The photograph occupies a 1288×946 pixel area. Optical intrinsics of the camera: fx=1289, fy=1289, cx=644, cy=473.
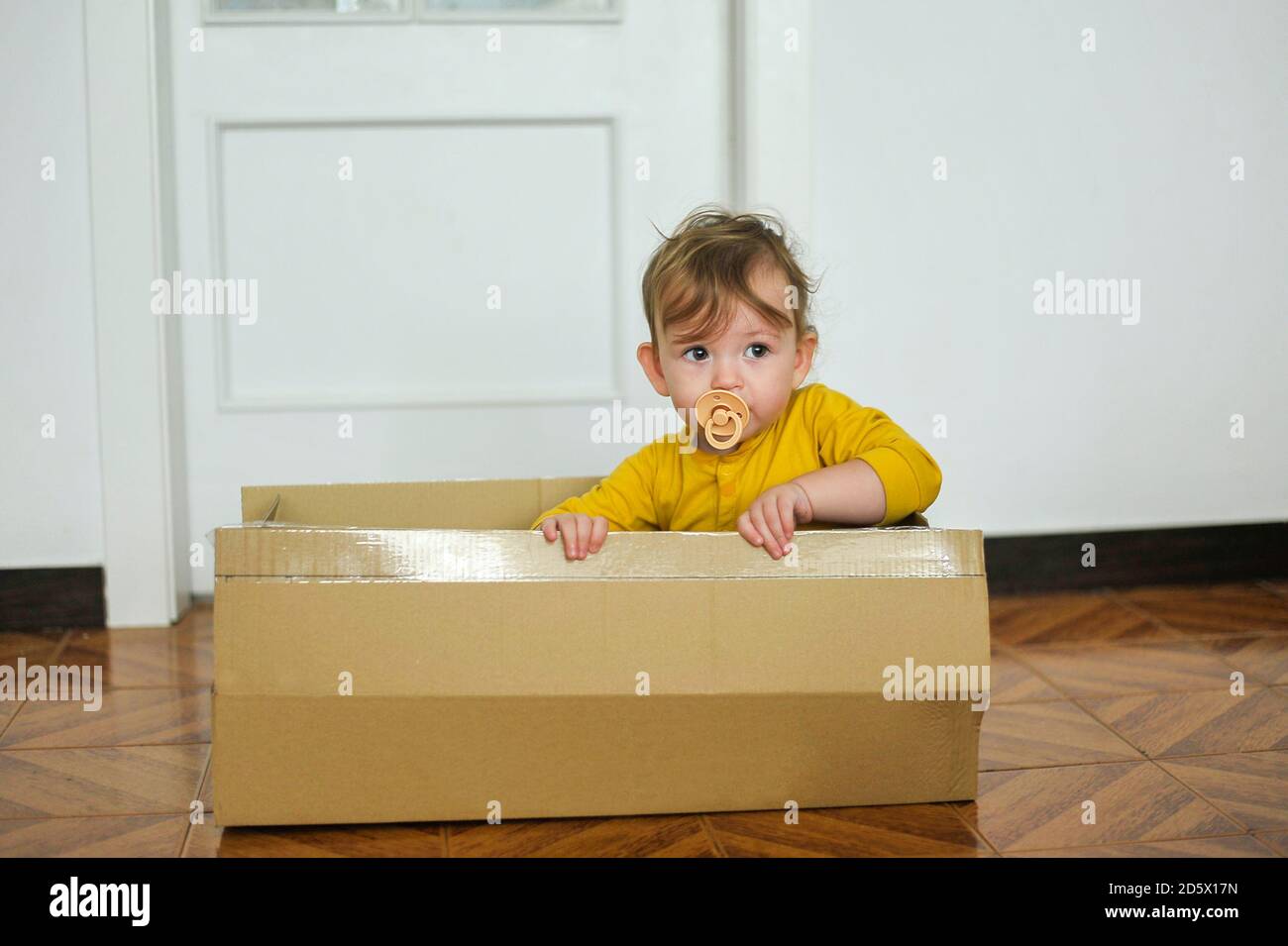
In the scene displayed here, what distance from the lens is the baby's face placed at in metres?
1.31

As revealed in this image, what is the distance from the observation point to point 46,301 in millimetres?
1830

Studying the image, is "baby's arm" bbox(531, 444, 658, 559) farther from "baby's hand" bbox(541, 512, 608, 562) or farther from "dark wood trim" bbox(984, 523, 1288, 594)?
"dark wood trim" bbox(984, 523, 1288, 594)

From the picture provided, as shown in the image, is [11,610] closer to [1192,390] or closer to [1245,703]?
[1245,703]

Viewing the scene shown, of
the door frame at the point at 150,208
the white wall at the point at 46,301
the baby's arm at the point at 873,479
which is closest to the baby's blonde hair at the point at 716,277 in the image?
the baby's arm at the point at 873,479

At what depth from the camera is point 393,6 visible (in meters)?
1.86

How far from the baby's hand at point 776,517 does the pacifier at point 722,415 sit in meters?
0.11

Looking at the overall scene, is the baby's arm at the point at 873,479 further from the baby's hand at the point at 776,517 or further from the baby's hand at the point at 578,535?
the baby's hand at the point at 578,535

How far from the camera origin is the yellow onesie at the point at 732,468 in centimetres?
133

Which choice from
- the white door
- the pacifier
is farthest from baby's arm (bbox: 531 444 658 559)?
the white door

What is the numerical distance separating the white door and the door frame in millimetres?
48

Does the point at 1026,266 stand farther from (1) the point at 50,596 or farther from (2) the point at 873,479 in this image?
(1) the point at 50,596
